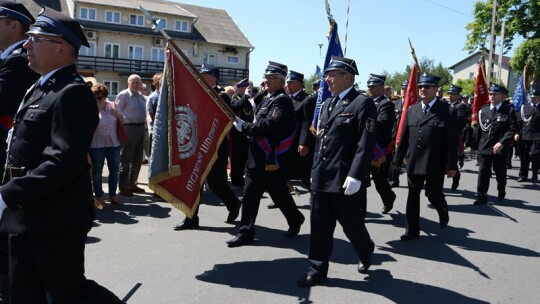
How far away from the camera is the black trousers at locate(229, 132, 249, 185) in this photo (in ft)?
32.9

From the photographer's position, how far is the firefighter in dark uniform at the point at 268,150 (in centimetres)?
588

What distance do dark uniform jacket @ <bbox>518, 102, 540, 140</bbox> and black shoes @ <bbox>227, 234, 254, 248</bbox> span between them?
29.0ft

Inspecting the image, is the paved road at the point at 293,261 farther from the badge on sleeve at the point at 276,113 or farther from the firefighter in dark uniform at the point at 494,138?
the badge on sleeve at the point at 276,113

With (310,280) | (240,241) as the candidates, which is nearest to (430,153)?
(240,241)

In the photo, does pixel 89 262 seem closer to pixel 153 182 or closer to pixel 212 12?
pixel 153 182

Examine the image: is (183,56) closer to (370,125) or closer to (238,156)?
(370,125)

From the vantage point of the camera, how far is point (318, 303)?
432 centimetres

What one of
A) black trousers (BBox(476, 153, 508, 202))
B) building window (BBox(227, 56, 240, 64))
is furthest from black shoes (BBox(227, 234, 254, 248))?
building window (BBox(227, 56, 240, 64))

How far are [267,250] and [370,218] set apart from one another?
8.12 ft

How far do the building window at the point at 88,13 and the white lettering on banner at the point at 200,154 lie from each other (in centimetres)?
4030

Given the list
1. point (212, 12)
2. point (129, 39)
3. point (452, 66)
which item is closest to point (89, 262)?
point (129, 39)

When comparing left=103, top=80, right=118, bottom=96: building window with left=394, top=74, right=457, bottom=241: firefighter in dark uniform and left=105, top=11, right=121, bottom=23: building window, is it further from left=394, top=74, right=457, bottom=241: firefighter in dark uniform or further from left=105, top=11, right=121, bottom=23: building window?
left=394, top=74, right=457, bottom=241: firefighter in dark uniform


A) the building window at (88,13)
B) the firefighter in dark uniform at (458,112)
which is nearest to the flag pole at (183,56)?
the firefighter in dark uniform at (458,112)

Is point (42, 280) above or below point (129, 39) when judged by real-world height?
below
